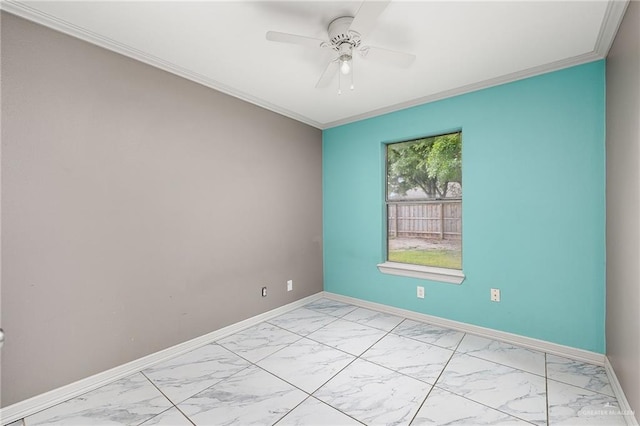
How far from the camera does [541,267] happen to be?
8.04ft

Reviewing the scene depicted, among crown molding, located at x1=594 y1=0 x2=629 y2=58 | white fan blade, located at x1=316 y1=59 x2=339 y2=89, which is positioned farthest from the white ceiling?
white fan blade, located at x1=316 y1=59 x2=339 y2=89

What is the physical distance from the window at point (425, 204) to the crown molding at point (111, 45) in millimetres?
1853

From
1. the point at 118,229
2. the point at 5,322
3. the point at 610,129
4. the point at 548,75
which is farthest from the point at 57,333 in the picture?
the point at 548,75

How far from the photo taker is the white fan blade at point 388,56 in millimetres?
1875

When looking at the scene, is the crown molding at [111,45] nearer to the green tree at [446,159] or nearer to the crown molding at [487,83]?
the crown molding at [487,83]

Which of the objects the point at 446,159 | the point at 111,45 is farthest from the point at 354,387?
Result: the point at 111,45

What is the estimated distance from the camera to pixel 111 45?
6.72ft

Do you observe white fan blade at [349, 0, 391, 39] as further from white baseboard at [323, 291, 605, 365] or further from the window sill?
white baseboard at [323, 291, 605, 365]

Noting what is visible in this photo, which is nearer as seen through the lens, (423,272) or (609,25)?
(609,25)

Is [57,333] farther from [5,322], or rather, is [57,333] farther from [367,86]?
[367,86]

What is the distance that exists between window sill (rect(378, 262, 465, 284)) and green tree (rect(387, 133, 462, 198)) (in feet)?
2.72

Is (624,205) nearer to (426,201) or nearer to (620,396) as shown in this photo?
(620,396)

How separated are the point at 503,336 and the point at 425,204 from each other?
4.93ft

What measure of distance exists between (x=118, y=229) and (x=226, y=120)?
1417mm
